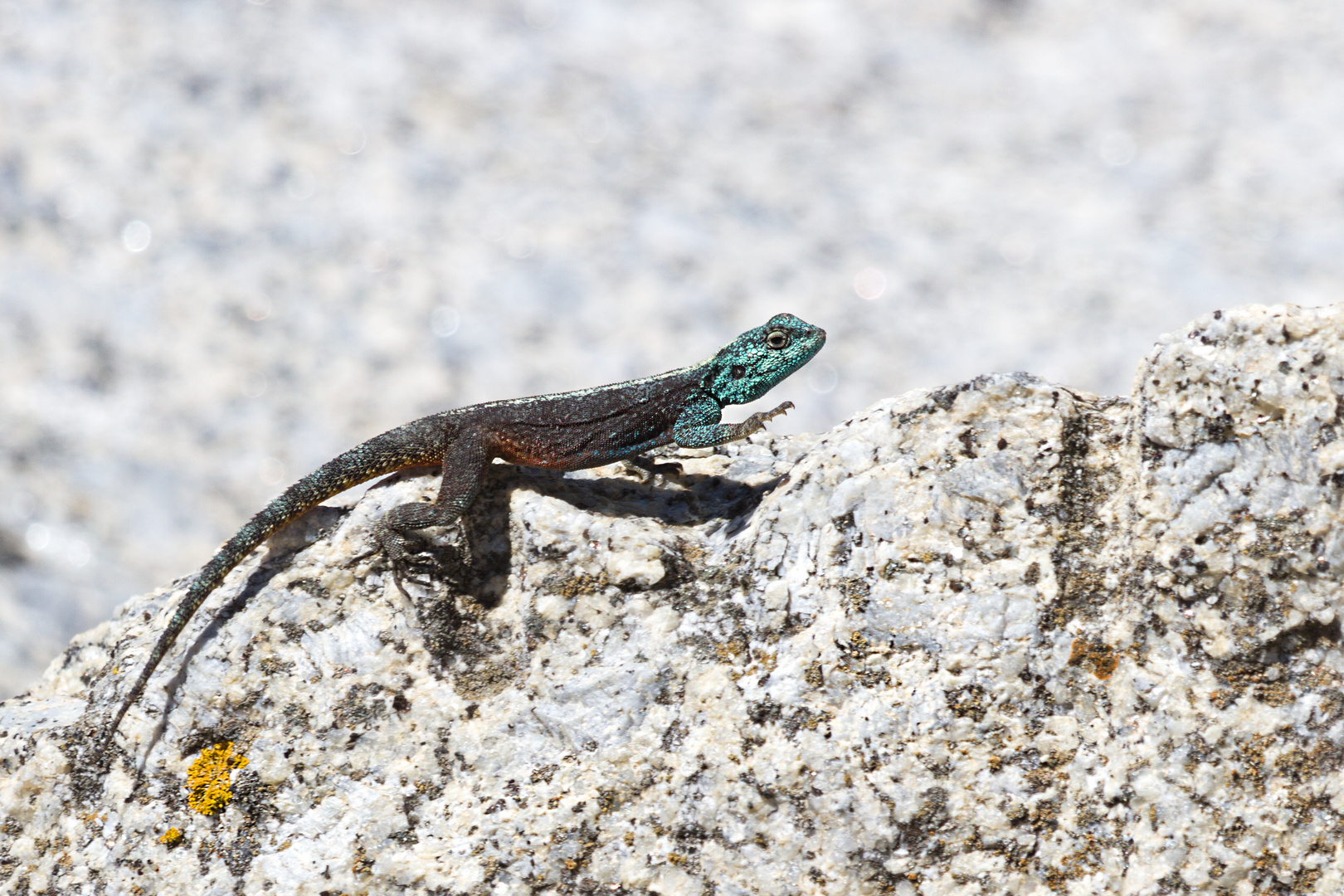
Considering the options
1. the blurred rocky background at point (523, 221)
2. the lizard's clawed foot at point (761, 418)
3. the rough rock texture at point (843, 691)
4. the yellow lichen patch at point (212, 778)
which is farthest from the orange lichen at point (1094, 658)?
the blurred rocky background at point (523, 221)

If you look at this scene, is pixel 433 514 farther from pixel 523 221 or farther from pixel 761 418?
pixel 523 221

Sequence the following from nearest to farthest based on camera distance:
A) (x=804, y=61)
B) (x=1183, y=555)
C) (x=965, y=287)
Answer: (x=1183, y=555) → (x=965, y=287) → (x=804, y=61)

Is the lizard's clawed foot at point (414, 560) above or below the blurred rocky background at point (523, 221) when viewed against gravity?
below

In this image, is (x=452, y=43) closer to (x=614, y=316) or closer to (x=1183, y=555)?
(x=614, y=316)

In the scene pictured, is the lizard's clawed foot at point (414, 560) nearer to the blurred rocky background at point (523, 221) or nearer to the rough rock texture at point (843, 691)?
the rough rock texture at point (843, 691)

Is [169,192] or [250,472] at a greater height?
[169,192]

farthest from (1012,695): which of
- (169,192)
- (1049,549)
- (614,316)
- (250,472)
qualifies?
(169,192)
